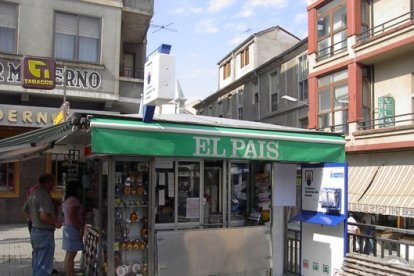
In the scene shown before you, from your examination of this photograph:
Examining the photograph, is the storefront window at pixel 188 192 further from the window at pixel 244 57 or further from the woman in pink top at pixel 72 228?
the window at pixel 244 57

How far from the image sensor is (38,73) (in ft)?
47.2

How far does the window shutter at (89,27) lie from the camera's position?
54.3 feet

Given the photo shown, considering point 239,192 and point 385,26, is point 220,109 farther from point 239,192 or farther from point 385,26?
point 239,192

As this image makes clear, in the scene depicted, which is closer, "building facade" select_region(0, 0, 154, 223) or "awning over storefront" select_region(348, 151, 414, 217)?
"building facade" select_region(0, 0, 154, 223)

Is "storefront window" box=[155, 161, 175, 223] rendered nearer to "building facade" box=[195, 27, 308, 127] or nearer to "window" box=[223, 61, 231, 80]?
"building facade" box=[195, 27, 308, 127]

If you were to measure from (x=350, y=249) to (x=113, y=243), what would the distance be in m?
3.49

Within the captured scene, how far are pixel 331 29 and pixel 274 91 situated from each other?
913cm

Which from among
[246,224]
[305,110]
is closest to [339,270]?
[246,224]

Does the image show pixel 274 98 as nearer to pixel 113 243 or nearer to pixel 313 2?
pixel 313 2

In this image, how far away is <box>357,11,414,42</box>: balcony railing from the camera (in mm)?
16394

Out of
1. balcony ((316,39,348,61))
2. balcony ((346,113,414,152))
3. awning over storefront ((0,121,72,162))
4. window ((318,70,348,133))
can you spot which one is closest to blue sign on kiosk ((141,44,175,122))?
awning over storefront ((0,121,72,162))

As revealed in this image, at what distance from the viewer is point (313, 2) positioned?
21234 millimetres

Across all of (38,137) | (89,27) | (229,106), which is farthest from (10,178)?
(229,106)

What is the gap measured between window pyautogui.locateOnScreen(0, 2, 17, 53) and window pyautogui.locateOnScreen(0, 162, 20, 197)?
3.83 metres
